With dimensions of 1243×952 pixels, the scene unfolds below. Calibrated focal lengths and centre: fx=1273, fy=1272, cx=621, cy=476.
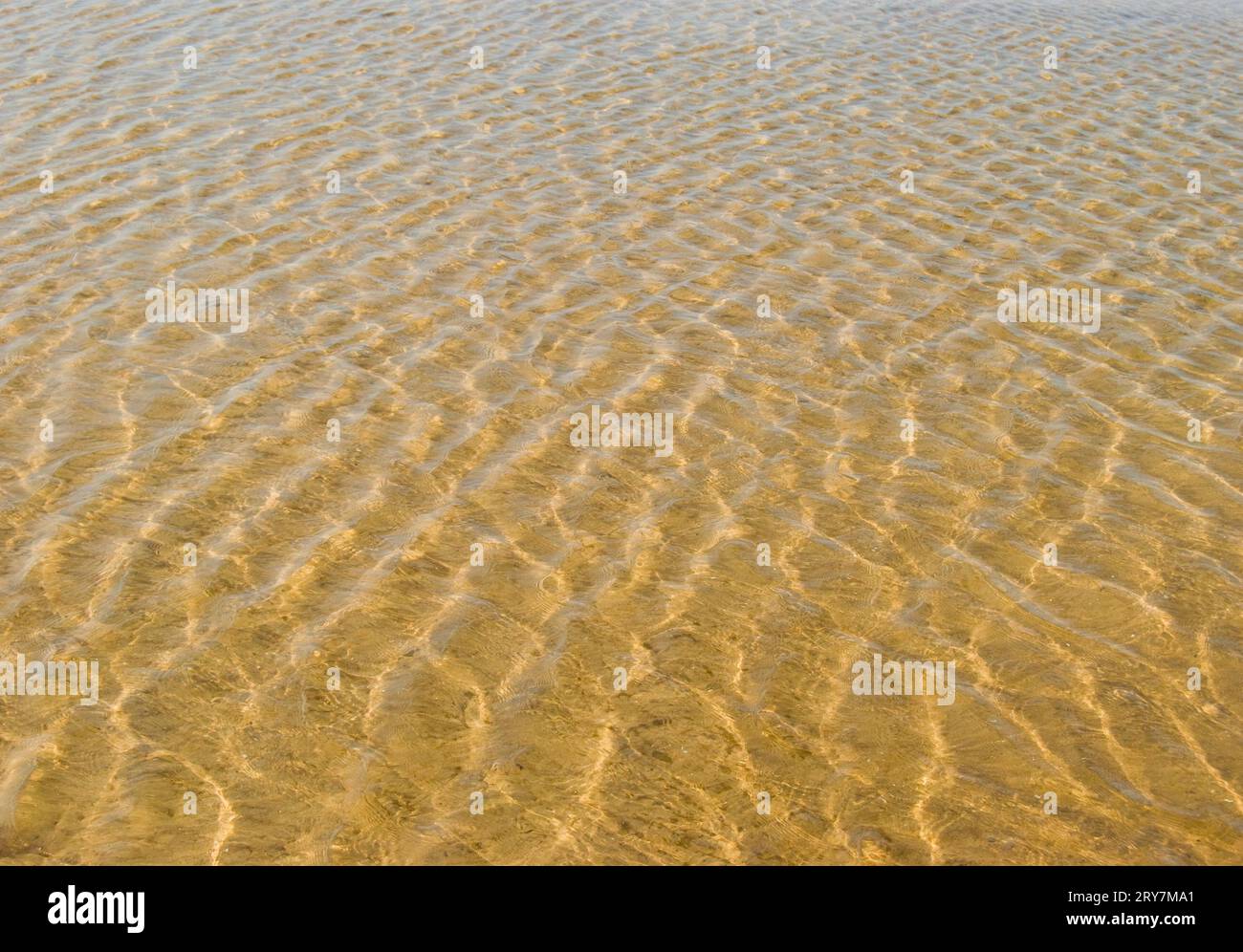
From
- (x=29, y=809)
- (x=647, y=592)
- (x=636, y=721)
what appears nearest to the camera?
(x=29, y=809)

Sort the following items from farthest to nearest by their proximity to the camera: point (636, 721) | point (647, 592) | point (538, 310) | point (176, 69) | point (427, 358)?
point (176, 69)
point (538, 310)
point (427, 358)
point (647, 592)
point (636, 721)

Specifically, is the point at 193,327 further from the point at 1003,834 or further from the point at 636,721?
the point at 1003,834

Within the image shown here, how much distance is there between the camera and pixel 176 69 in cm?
1184

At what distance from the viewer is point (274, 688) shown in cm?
489

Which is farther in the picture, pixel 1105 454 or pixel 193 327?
pixel 193 327

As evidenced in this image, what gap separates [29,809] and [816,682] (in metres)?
2.91

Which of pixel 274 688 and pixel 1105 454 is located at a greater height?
pixel 274 688

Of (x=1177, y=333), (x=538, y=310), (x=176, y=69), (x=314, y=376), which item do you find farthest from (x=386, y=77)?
(x=1177, y=333)

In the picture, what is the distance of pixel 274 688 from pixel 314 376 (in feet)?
8.54

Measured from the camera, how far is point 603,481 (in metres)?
6.29

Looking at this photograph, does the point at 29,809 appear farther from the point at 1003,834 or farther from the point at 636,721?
the point at 1003,834

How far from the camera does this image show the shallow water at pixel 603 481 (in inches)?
180

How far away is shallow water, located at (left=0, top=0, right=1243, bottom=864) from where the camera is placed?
15.0ft

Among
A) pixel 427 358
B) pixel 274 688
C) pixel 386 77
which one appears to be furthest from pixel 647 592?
pixel 386 77
